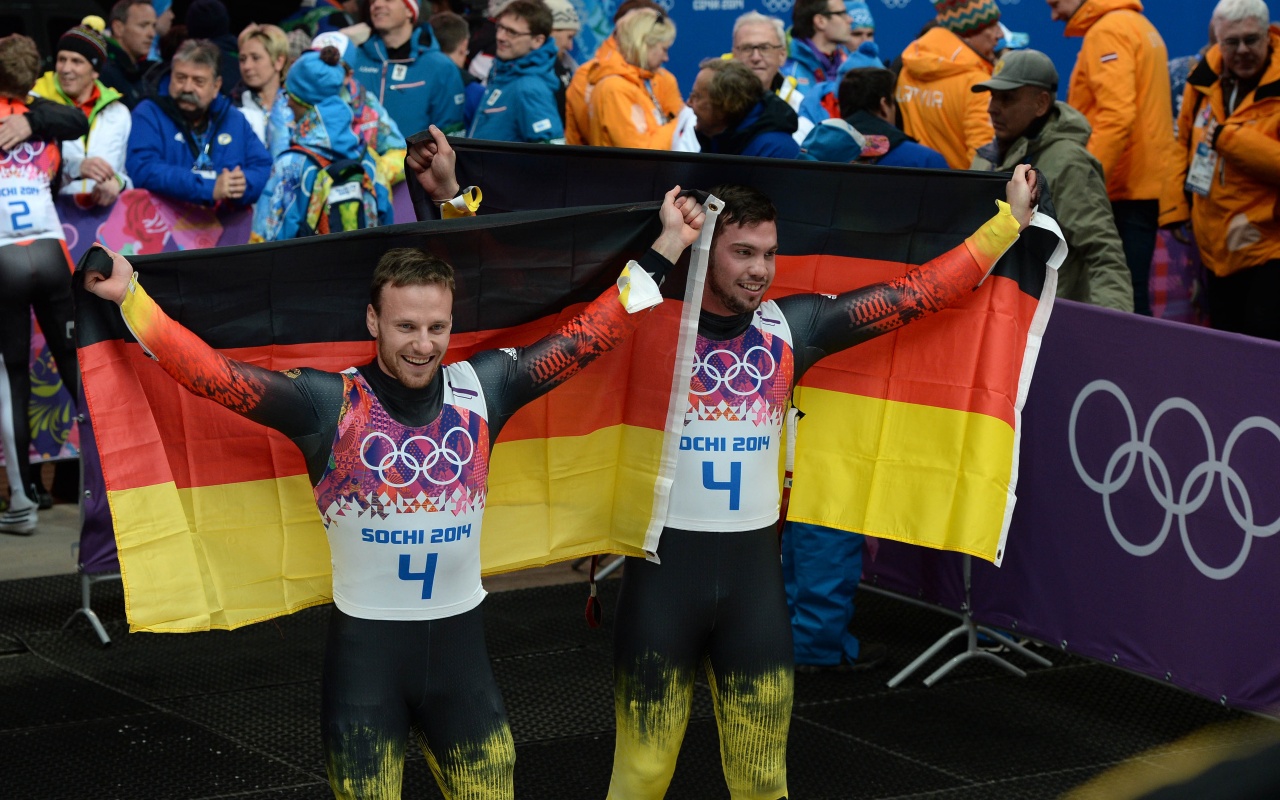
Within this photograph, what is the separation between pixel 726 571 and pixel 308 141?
15.1 ft

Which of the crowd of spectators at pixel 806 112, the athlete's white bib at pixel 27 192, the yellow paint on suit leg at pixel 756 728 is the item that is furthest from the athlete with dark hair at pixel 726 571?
the athlete's white bib at pixel 27 192

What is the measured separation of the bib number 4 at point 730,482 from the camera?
4344 millimetres

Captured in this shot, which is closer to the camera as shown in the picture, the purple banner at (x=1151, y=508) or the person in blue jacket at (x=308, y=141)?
the purple banner at (x=1151, y=508)

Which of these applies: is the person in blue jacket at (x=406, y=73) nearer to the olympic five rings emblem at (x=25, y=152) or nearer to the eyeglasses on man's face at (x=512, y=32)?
the eyeglasses on man's face at (x=512, y=32)

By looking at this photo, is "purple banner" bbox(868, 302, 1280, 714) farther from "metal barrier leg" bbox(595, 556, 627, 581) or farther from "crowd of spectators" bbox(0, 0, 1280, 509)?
"metal barrier leg" bbox(595, 556, 627, 581)

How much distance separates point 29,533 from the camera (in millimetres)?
8102

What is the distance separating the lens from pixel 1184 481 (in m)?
5.51

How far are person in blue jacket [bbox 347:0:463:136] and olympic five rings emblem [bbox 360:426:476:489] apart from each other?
608 cm

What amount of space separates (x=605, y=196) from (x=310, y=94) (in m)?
3.77

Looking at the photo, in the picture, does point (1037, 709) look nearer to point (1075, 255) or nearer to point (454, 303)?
point (1075, 255)

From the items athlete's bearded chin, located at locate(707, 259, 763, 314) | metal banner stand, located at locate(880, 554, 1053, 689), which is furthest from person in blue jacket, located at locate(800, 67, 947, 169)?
athlete's bearded chin, located at locate(707, 259, 763, 314)

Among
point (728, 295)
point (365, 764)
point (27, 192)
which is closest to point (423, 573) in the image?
point (365, 764)

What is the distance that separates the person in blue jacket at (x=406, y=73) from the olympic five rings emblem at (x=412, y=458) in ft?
19.9

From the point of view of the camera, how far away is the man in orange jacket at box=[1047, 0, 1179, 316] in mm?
7637
